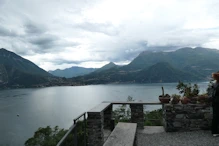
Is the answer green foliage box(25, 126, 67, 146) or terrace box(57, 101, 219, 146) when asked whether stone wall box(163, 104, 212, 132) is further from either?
green foliage box(25, 126, 67, 146)

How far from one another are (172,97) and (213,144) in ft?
5.85

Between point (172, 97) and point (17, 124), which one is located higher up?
point (172, 97)

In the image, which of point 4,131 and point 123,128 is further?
point 4,131

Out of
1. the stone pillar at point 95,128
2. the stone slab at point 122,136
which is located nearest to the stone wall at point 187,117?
the stone slab at point 122,136

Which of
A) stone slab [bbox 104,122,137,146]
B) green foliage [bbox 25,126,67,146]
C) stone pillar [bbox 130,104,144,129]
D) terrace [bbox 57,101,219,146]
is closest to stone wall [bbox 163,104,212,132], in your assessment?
terrace [bbox 57,101,219,146]

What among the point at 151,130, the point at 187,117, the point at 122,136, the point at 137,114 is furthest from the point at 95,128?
the point at 187,117

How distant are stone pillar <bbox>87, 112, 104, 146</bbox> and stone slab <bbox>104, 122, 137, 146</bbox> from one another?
694 millimetres

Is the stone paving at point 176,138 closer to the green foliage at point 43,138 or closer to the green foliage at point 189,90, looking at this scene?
the green foliage at point 189,90

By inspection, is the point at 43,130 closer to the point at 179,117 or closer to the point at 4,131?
the point at 4,131

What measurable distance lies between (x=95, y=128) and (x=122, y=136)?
1549 mm

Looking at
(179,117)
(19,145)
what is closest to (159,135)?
(179,117)

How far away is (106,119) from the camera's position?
255 inches

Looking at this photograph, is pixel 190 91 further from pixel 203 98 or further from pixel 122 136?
pixel 122 136

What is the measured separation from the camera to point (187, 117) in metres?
5.77
